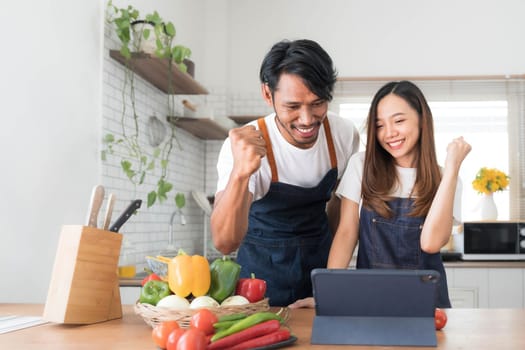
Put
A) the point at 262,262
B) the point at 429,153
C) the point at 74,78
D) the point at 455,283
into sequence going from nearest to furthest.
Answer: the point at 429,153
the point at 262,262
the point at 74,78
the point at 455,283

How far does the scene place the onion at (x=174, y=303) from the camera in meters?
1.42

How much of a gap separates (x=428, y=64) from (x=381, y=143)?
3233mm

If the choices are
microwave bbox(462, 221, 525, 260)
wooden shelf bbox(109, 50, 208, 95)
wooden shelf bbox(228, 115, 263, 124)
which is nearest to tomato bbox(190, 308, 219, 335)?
wooden shelf bbox(109, 50, 208, 95)

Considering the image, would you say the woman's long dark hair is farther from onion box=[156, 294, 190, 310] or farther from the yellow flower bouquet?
the yellow flower bouquet

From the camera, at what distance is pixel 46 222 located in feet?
7.92

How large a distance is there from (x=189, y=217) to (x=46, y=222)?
2.28m

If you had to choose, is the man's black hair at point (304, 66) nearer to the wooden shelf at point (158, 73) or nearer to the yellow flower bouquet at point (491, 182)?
the wooden shelf at point (158, 73)

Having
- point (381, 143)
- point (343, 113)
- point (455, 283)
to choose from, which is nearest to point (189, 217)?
point (343, 113)

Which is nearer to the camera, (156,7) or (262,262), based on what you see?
(262,262)

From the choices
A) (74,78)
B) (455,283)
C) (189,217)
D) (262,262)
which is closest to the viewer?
(262,262)

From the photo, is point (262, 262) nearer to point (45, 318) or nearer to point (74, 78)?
point (45, 318)

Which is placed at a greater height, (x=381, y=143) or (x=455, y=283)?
(x=381, y=143)

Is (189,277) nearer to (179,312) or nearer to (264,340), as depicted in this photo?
(179,312)

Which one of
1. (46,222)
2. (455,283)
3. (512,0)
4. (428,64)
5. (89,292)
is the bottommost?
(455,283)
